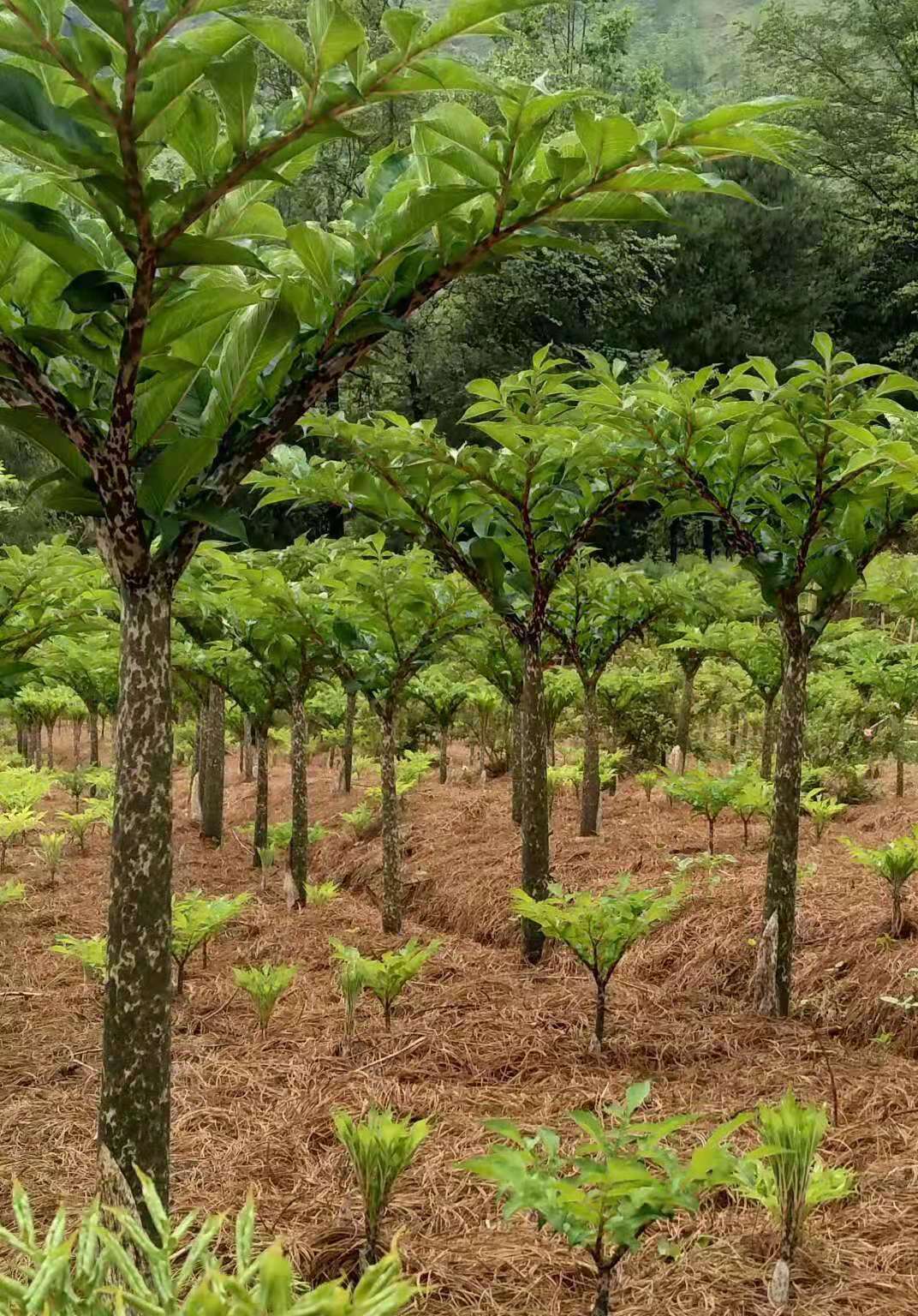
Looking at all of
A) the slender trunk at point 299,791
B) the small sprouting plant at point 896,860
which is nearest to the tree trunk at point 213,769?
the slender trunk at point 299,791

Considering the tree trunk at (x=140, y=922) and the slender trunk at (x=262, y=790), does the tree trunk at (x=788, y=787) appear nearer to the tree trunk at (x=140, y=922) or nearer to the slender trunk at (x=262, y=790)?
the tree trunk at (x=140, y=922)

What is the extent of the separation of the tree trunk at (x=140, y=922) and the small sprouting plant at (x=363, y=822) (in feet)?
29.7

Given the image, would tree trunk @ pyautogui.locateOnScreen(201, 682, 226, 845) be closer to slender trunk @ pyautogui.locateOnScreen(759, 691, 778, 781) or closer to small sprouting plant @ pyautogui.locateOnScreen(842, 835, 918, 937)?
Answer: slender trunk @ pyautogui.locateOnScreen(759, 691, 778, 781)

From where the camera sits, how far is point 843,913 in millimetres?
6180

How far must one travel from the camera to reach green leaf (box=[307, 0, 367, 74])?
60.6 inches

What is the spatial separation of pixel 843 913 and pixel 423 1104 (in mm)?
3584

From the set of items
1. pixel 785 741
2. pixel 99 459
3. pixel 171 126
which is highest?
pixel 171 126

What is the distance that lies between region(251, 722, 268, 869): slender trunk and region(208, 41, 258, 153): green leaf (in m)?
8.80

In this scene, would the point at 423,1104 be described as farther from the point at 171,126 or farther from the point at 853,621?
the point at 853,621

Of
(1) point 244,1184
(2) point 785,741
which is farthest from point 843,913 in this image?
(1) point 244,1184

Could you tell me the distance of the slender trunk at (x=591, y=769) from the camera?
9.36 m

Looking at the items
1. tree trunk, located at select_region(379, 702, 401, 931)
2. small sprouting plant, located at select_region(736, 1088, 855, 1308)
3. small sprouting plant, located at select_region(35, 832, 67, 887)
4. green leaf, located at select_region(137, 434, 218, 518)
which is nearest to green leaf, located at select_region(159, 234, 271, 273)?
green leaf, located at select_region(137, 434, 218, 518)

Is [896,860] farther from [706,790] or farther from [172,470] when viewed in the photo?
[172,470]

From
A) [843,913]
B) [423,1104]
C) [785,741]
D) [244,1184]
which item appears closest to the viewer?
[244,1184]
